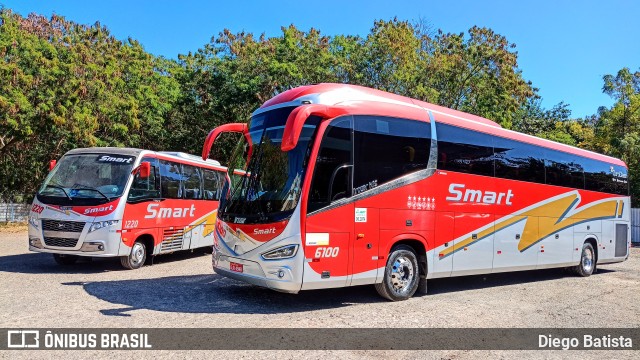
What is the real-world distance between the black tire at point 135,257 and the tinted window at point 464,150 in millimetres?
7396

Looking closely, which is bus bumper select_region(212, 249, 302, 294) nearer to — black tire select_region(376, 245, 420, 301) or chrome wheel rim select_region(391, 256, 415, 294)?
black tire select_region(376, 245, 420, 301)

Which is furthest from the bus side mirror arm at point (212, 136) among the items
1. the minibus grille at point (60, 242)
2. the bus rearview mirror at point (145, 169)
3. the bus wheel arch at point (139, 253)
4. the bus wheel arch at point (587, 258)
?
the bus wheel arch at point (587, 258)

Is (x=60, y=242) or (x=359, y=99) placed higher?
(x=359, y=99)

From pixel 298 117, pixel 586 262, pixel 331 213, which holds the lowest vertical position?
pixel 586 262

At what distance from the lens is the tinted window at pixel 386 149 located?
791cm

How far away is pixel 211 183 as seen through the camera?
15188mm

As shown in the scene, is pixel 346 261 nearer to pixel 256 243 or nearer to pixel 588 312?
pixel 256 243

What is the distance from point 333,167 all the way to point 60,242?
6.68 m

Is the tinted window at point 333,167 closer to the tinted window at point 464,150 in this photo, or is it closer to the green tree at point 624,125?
the tinted window at point 464,150

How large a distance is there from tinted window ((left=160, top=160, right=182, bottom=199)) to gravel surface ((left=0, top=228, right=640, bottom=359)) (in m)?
1.98

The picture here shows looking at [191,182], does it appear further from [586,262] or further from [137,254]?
[586,262]

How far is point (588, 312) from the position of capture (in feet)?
27.9

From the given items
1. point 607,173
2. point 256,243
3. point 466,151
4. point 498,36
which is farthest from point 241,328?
point 498,36

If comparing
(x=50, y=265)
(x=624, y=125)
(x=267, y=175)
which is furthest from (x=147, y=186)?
(x=624, y=125)
